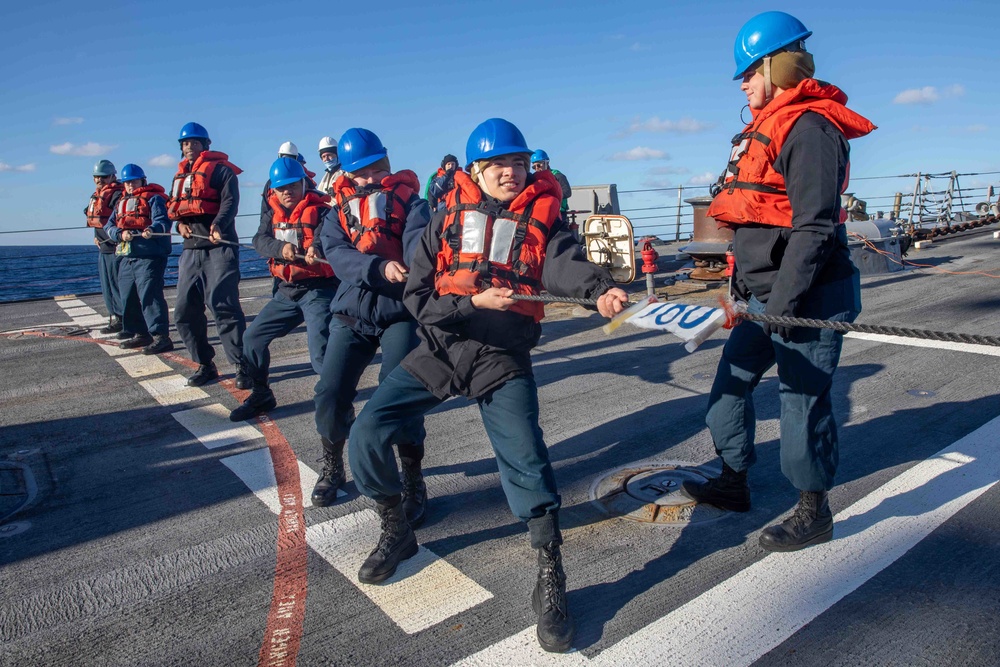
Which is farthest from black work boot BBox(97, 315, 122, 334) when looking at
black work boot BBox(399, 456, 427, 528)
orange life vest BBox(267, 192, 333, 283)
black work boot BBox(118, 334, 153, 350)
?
black work boot BBox(399, 456, 427, 528)

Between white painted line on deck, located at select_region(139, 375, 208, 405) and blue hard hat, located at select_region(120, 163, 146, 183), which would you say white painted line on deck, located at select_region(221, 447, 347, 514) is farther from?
blue hard hat, located at select_region(120, 163, 146, 183)

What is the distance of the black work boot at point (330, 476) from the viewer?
163 inches

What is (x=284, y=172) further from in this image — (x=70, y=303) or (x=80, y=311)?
(x=70, y=303)

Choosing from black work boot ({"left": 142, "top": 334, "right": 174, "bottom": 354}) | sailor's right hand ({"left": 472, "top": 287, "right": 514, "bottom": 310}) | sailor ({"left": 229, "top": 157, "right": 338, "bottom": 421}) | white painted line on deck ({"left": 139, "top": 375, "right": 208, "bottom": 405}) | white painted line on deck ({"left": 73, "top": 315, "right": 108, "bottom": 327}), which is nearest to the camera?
sailor's right hand ({"left": 472, "top": 287, "right": 514, "bottom": 310})

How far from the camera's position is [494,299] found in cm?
294

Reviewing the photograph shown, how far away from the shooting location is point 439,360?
324 centimetres

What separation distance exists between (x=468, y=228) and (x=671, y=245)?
18368 millimetres

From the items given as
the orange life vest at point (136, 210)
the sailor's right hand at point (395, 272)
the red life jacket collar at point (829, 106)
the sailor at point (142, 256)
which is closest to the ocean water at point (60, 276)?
the sailor at point (142, 256)

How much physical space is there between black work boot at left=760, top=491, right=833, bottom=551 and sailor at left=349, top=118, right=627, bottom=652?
116cm

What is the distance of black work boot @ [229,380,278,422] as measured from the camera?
19.3 ft

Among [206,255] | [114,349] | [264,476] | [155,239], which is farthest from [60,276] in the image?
[264,476]

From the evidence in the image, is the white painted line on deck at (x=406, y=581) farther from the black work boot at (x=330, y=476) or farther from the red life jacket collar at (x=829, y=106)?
the red life jacket collar at (x=829, y=106)

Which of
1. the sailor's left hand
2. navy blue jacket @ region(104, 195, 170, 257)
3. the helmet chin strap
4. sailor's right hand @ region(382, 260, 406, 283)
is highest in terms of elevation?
the helmet chin strap

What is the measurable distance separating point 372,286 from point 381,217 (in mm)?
463
